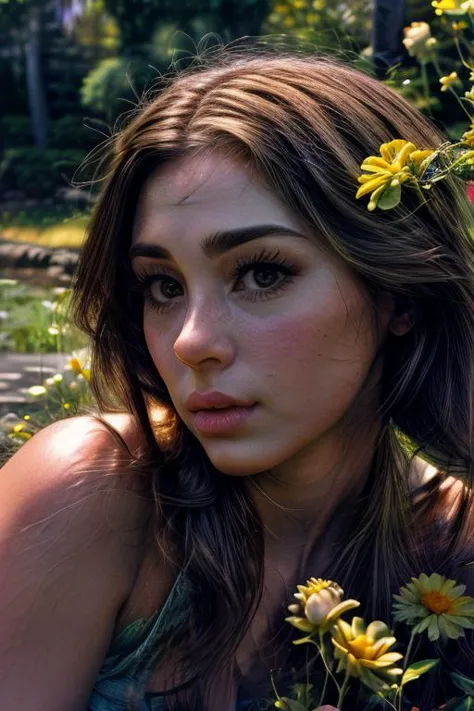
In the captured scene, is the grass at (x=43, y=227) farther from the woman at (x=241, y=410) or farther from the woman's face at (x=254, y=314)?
the woman's face at (x=254, y=314)

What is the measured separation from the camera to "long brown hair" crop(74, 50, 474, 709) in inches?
81.5

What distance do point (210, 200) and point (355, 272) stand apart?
0.88 feet

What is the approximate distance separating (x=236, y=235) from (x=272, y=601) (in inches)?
27.9

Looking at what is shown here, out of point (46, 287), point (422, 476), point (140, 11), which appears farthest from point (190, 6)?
point (422, 476)

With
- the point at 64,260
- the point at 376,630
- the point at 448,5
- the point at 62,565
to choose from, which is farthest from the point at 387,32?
the point at 64,260

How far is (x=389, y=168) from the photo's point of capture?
6.14ft

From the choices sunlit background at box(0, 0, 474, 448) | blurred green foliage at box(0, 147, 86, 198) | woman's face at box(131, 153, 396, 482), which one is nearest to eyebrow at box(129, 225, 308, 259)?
woman's face at box(131, 153, 396, 482)

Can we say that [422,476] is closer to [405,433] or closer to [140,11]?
[405,433]

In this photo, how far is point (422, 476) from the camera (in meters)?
2.50

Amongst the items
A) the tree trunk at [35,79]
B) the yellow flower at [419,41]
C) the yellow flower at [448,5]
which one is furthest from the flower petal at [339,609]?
the tree trunk at [35,79]

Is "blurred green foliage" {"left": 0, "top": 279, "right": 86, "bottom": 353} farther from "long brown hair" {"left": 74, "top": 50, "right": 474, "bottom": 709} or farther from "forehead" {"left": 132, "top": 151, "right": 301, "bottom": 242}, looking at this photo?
"forehead" {"left": 132, "top": 151, "right": 301, "bottom": 242}

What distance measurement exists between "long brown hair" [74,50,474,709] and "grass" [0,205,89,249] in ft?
14.6

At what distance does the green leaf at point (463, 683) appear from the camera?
1985 millimetres

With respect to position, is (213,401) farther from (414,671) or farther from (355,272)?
(414,671)
